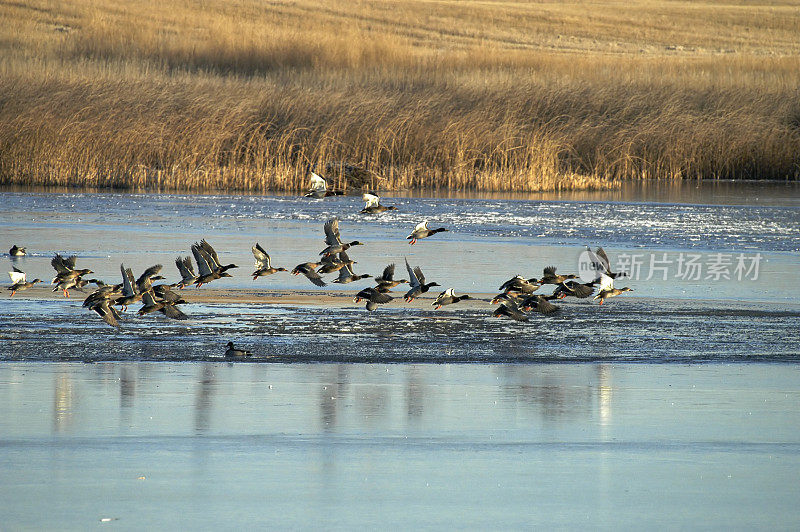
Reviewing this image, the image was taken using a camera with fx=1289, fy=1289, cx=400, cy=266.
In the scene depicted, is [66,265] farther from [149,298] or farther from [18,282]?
[149,298]

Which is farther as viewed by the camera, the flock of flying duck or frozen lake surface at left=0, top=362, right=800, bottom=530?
the flock of flying duck

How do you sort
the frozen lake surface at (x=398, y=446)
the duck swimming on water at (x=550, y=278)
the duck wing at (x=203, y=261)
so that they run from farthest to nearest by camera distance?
the duck wing at (x=203, y=261) → the duck swimming on water at (x=550, y=278) → the frozen lake surface at (x=398, y=446)

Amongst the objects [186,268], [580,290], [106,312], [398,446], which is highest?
[186,268]

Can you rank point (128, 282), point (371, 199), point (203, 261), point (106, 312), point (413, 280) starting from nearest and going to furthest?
1. point (106, 312)
2. point (128, 282)
3. point (413, 280)
4. point (203, 261)
5. point (371, 199)

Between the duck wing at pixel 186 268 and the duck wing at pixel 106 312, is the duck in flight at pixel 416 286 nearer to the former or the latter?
the duck wing at pixel 186 268

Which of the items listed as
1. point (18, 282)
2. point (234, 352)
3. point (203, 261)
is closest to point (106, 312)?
point (234, 352)

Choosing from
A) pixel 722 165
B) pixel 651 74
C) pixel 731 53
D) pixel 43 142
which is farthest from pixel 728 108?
pixel 731 53

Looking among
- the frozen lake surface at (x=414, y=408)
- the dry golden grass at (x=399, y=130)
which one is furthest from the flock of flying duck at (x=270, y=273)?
the dry golden grass at (x=399, y=130)

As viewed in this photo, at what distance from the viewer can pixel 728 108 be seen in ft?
88.5

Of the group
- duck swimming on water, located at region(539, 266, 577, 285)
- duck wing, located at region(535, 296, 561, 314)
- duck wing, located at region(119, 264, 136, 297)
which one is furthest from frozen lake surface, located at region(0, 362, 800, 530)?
duck swimming on water, located at region(539, 266, 577, 285)

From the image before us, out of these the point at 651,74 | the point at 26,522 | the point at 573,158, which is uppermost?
the point at 651,74

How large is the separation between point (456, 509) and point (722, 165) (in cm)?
2166

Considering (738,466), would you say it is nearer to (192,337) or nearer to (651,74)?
(192,337)

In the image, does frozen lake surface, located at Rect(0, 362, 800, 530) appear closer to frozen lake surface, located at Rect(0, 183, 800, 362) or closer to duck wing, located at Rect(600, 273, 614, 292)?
frozen lake surface, located at Rect(0, 183, 800, 362)
